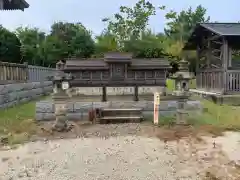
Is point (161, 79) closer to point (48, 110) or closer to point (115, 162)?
point (48, 110)

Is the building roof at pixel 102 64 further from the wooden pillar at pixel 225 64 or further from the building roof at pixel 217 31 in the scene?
the building roof at pixel 217 31

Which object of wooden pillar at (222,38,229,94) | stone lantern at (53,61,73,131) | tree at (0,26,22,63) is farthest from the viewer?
tree at (0,26,22,63)

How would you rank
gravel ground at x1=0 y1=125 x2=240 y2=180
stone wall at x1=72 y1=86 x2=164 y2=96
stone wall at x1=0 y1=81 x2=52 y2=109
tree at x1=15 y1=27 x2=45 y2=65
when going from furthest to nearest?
tree at x1=15 y1=27 x2=45 y2=65
stone wall at x1=72 y1=86 x2=164 y2=96
stone wall at x1=0 y1=81 x2=52 y2=109
gravel ground at x1=0 y1=125 x2=240 y2=180

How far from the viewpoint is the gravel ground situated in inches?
175

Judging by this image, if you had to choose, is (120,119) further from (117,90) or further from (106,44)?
(106,44)

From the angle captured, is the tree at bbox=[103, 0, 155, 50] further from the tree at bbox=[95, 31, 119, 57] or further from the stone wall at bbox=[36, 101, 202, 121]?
the stone wall at bbox=[36, 101, 202, 121]

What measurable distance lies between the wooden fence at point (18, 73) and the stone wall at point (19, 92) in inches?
8.3

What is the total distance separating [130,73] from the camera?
38.2 ft

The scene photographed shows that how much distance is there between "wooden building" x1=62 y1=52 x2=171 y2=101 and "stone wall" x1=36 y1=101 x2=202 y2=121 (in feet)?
8.18

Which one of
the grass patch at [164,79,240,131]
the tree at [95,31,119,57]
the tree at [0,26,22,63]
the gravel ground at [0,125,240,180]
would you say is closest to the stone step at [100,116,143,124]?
the grass patch at [164,79,240,131]

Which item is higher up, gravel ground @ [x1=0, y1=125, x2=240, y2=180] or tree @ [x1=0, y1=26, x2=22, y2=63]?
tree @ [x1=0, y1=26, x2=22, y2=63]

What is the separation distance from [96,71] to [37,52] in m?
11.5

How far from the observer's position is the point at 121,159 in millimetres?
5121

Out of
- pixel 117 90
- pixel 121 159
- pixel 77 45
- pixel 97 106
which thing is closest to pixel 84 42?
pixel 77 45
